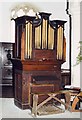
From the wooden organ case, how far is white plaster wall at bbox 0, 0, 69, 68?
2.05 metres

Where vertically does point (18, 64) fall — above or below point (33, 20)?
below

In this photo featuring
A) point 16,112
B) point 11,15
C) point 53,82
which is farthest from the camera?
point 11,15

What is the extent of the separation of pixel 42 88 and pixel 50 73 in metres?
0.43

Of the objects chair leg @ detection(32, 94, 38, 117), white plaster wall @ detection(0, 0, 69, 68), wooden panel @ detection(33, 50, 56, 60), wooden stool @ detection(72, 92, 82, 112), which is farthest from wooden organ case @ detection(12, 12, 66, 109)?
white plaster wall @ detection(0, 0, 69, 68)

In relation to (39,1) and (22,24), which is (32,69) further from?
(39,1)

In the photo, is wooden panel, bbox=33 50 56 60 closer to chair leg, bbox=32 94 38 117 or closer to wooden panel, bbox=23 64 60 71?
wooden panel, bbox=23 64 60 71

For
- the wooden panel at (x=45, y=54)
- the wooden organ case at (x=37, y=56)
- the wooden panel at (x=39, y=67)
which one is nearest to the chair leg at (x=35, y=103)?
the wooden organ case at (x=37, y=56)

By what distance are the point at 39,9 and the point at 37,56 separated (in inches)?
A: 114

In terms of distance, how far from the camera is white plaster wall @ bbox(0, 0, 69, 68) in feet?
26.8

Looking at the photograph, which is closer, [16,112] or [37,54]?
[16,112]

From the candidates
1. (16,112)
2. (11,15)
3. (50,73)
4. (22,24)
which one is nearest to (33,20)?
(22,24)

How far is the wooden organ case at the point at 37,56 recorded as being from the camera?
5.75 m

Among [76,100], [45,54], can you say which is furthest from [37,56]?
[76,100]

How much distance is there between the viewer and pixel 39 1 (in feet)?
27.9
